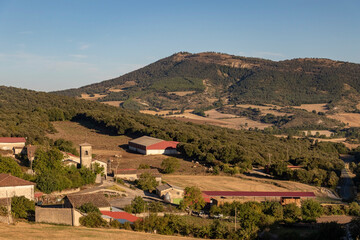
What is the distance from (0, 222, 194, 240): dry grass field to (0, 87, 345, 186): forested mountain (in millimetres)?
31634

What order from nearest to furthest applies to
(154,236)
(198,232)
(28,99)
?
(154,236), (198,232), (28,99)

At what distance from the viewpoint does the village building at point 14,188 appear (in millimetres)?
37688

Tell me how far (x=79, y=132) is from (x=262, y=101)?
415 ft

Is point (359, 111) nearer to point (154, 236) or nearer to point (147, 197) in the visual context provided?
point (147, 197)

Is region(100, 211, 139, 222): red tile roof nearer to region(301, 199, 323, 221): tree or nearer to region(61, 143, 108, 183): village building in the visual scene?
region(61, 143, 108, 183): village building

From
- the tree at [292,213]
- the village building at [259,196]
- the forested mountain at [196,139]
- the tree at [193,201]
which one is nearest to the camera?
the tree at [292,213]

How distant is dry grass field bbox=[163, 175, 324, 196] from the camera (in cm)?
5150

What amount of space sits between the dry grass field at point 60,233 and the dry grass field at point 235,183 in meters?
21.2

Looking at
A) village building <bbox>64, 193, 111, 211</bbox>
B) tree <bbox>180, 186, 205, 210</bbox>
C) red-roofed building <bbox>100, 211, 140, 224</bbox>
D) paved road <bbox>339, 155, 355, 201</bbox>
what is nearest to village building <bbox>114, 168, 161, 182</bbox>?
tree <bbox>180, 186, 205, 210</bbox>

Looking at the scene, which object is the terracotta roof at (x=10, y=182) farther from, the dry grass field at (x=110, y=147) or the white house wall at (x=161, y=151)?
the white house wall at (x=161, y=151)

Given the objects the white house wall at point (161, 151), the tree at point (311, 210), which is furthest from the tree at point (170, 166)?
the tree at point (311, 210)

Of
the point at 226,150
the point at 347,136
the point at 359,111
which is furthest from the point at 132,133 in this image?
the point at 359,111

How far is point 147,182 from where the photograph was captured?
48.2 metres

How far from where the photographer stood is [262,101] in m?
200
